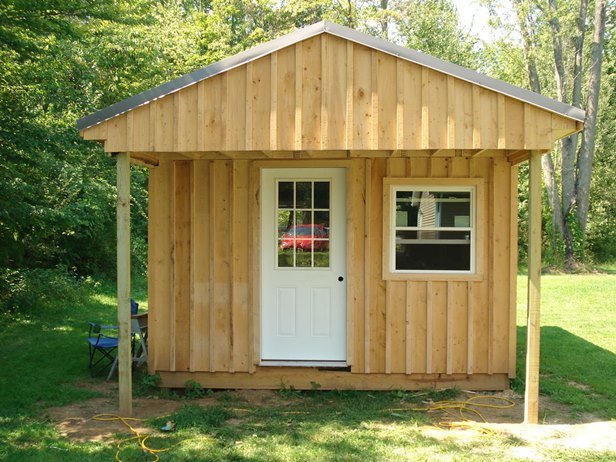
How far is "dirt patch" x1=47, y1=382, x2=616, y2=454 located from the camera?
16.1 feet

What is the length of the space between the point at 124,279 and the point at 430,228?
3186mm

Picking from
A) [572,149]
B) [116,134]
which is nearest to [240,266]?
[116,134]

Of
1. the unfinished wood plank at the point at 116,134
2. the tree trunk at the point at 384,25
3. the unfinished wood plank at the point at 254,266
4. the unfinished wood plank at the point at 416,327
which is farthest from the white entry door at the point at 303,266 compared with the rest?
the tree trunk at the point at 384,25

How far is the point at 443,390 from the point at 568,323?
5224 millimetres

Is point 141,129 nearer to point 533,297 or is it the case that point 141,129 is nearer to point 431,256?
point 431,256

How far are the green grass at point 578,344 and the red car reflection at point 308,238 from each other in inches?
110

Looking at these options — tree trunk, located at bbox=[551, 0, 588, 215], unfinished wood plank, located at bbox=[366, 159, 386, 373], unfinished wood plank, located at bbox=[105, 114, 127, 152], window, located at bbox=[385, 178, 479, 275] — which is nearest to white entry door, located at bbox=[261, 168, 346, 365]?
unfinished wood plank, located at bbox=[366, 159, 386, 373]

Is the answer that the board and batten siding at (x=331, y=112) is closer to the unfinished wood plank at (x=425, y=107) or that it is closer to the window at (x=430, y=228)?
the unfinished wood plank at (x=425, y=107)

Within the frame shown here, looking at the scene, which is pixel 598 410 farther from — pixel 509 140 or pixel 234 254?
pixel 234 254

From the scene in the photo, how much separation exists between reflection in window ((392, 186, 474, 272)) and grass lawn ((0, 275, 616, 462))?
4.67ft

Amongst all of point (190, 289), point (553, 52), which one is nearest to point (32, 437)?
point (190, 289)

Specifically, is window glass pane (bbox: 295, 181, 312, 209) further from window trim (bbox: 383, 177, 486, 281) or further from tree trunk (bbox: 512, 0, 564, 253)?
tree trunk (bbox: 512, 0, 564, 253)

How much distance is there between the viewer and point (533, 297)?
5324 mm

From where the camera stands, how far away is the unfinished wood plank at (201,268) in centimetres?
646
